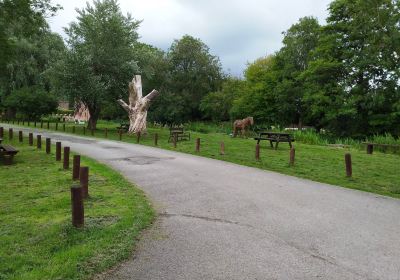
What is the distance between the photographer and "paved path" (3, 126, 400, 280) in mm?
4488

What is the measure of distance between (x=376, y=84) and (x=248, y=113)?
14515mm

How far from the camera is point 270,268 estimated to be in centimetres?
451

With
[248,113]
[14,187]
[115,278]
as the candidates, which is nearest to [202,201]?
[115,278]

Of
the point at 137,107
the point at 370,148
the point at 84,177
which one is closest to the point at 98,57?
the point at 137,107

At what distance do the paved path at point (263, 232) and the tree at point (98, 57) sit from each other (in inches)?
811

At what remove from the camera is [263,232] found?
5.90 m

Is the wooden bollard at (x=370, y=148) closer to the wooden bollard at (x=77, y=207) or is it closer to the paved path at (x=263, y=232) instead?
the paved path at (x=263, y=232)

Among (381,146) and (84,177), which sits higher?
(381,146)

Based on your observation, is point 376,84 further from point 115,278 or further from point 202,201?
point 115,278

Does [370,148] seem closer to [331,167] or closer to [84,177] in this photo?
[331,167]

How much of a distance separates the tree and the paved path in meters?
20.6

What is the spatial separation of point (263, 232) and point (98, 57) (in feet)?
89.6

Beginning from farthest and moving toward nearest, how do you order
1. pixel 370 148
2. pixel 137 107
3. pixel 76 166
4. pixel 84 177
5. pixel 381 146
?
pixel 137 107
pixel 381 146
pixel 370 148
pixel 76 166
pixel 84 177

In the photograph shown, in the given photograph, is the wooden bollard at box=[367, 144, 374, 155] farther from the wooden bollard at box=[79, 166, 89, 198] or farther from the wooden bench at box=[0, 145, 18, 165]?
the wooden bench at box=[0, 145, 18, 165]
